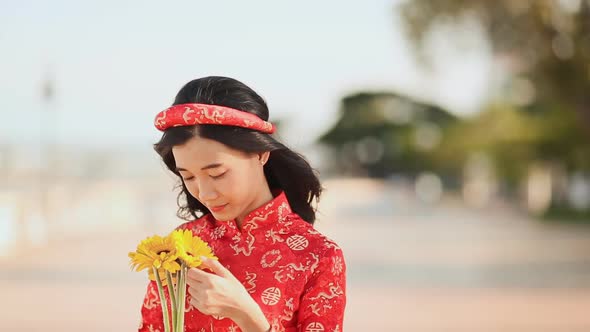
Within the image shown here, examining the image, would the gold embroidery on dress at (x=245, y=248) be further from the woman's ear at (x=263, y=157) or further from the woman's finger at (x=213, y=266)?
the woman's finger at (x=213, y=266)

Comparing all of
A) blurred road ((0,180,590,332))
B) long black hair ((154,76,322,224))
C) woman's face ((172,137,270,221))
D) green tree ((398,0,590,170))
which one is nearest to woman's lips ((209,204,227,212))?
woman's face ((172,137,270,221))

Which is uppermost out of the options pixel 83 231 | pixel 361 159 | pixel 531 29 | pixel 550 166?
pixel 361 159

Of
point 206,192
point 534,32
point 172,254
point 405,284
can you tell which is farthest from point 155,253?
point 534,32

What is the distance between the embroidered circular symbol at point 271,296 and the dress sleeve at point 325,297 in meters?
0.04

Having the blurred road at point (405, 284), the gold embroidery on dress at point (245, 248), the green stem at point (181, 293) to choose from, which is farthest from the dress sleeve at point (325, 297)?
the blurred road at point (405, 284)

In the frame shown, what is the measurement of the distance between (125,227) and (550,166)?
43.8 feet

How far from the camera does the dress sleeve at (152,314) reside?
67.0 inches

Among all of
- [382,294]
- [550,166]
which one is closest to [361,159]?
[550,166]

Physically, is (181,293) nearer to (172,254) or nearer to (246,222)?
(172,254)

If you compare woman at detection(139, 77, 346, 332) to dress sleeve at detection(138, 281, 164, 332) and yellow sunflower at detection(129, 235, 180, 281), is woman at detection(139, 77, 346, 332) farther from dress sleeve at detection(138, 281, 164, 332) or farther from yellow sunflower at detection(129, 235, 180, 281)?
yellow sunflower at detection(129, 235, 180, 281)

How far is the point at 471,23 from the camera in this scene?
13.0 m

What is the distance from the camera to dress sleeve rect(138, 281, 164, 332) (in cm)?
170

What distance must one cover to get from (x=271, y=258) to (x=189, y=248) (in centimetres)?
32

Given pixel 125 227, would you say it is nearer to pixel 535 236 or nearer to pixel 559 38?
pixel 535 236
